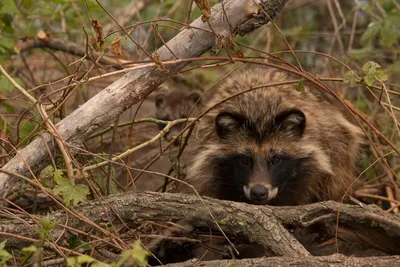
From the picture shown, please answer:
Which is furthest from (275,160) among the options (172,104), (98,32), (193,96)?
(172,104)

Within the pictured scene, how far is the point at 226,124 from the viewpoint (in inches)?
185

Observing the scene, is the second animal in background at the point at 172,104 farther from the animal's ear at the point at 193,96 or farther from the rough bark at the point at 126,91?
the rough bark at the point at 126,91

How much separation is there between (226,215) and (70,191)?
0.79 metres

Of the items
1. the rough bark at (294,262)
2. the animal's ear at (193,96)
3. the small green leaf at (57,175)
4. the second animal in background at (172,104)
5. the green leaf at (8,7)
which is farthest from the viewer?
the second animal in background at (172,104)

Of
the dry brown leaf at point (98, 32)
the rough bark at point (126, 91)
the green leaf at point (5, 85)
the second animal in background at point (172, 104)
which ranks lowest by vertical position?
the second animal in background at point (172, 104)

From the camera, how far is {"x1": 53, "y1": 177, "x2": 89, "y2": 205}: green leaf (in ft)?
11.8

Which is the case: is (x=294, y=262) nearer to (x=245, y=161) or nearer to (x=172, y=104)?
(x=245, y=161)

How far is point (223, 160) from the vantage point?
15.8ft

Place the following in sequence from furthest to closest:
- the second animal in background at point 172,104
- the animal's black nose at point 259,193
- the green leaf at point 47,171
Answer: the second animal in background at point 172,104, the animal's black nose at point 259,193, the green leaf at point 47,171

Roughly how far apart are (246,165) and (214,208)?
901 millimetres

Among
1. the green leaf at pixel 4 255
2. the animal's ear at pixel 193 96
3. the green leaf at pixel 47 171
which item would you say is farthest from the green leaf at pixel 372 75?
the animal's ear at pixel 193 96

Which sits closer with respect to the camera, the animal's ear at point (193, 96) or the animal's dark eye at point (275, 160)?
the animal's dark eye at point (275, 160)

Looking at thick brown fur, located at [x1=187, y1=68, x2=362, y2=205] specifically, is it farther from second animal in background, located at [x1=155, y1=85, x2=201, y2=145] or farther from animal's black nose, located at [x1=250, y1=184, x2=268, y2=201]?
second animal in background, located at [x1=155, y1=85, x2=201, y2=145]

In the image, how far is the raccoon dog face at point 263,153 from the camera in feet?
15.1
